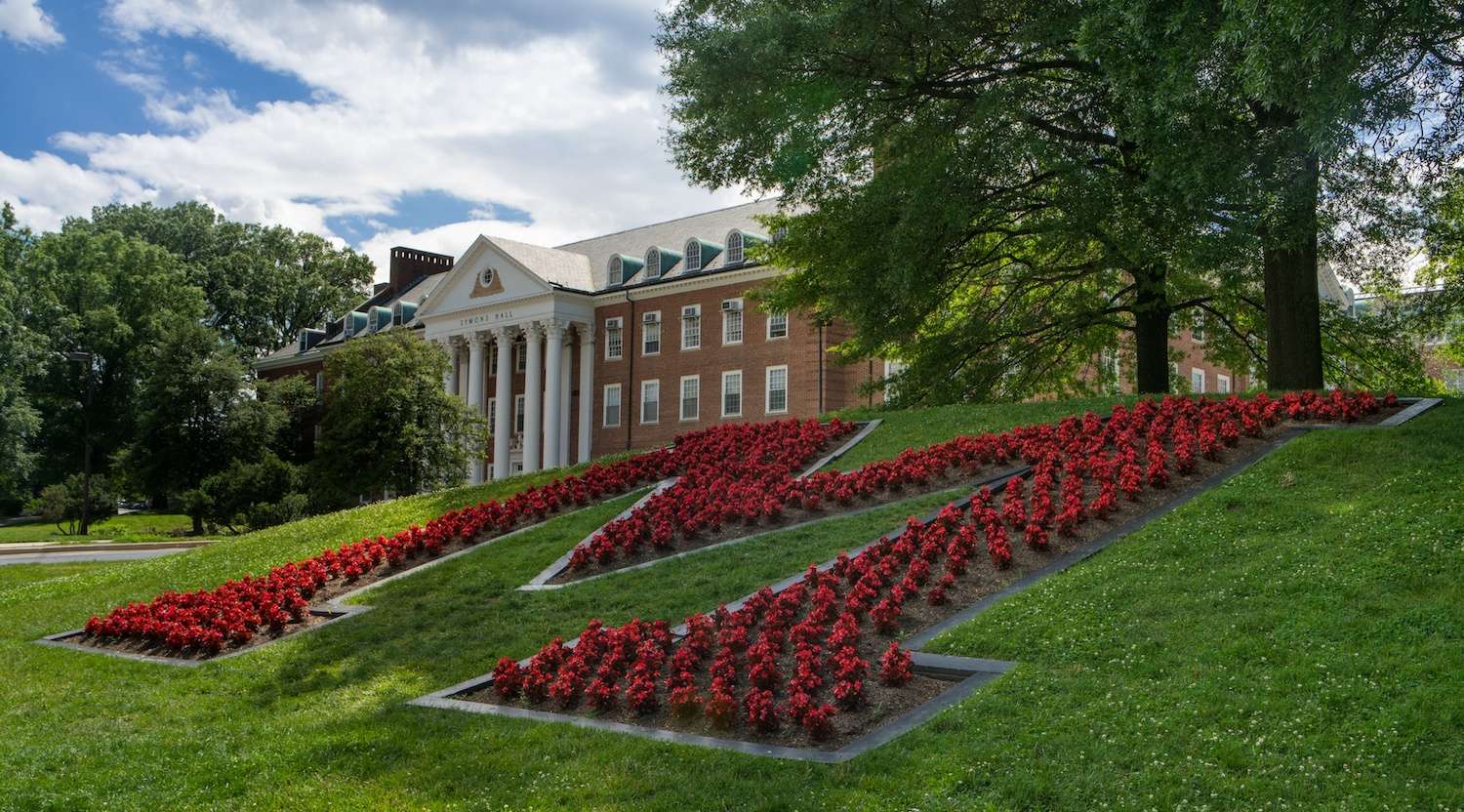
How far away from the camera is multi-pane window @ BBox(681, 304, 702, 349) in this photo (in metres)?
45.8

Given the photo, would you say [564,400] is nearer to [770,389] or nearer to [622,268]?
[622,268]

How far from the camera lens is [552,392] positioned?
4825 centimetres

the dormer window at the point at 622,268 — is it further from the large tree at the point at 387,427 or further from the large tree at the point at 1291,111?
the large tree at the point at 1291,111

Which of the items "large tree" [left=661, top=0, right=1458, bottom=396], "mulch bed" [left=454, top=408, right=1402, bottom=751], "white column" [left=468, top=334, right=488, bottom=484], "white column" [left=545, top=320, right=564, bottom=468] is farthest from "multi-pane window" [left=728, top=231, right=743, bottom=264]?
"mulch bed" [left=454, top=408, right=1402, bottom=751]

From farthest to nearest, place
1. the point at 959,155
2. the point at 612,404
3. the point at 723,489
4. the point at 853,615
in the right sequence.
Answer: the point at 612,404, the point at 959,155, the point at 723,489, the point at 853,615

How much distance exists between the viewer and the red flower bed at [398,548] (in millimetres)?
11984

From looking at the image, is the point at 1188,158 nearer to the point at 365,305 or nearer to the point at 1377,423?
the point at 1377,423

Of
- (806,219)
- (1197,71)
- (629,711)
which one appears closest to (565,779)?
(629,711)

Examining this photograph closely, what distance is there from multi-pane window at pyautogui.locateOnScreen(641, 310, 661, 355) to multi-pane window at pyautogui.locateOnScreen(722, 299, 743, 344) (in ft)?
12.6

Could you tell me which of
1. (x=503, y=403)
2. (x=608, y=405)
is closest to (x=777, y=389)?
(x=608, y=405)

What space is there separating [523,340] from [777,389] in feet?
52.9

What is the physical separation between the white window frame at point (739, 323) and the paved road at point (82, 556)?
2163 centimetres

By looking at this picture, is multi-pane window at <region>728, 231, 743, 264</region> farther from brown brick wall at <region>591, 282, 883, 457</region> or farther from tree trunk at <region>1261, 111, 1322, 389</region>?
tree trunk at <region>1261, 111, 1322, 389</region>

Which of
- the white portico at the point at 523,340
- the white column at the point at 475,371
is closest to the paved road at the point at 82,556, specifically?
the white portico at the point at 523,340
